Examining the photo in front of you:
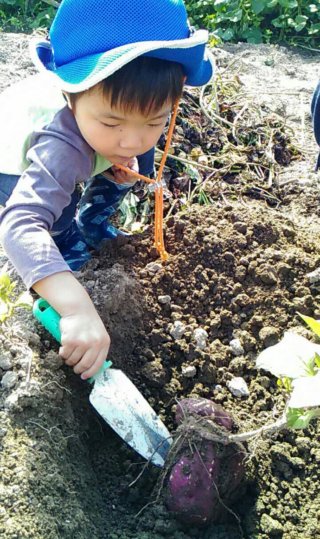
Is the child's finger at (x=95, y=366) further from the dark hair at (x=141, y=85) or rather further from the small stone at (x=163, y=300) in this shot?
the dark hair at (x=141, y=85)

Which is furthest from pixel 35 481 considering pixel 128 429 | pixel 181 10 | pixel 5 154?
pixel 181 10

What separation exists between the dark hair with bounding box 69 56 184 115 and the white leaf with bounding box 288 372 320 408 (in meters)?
0.75

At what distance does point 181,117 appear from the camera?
118 inches

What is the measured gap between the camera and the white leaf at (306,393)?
1384 mm

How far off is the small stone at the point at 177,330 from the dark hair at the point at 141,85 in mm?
620

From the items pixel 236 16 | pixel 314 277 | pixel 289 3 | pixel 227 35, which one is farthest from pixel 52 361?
pixel 289 3

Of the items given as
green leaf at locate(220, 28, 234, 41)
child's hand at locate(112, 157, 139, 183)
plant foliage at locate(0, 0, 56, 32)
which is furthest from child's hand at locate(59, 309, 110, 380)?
plant foliage at locate(0, 0, 56, 32)

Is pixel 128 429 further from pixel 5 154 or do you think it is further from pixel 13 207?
pixel 5 154

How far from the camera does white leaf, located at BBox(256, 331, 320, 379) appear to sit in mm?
1530

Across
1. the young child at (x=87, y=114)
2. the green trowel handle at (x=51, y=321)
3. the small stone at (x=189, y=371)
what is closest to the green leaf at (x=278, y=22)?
the young child at (x=87, y=114)

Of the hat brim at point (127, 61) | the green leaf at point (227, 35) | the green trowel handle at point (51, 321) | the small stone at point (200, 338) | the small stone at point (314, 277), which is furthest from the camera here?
the green leaf at point (227, 35)

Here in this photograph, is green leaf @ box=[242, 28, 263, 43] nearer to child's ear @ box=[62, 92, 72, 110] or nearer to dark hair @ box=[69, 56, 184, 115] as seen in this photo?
child's ear @ box=[62, 92, 72, 110]

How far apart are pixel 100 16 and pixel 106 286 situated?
2.39 feet

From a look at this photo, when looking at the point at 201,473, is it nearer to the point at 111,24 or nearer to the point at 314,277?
the point at 314,277
